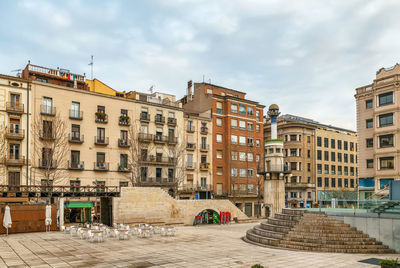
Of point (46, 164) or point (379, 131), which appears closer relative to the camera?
point (46, 164)

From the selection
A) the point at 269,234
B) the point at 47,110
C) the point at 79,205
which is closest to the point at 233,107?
the point at 47,110

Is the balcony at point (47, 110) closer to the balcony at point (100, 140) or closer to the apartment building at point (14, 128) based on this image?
the apartment building at point (14, 128)

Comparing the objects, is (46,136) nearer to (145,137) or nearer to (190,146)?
(145,137)

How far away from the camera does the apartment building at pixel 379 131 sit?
41.0 meters

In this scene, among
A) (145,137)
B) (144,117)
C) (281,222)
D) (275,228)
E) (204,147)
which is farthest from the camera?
(204,147)

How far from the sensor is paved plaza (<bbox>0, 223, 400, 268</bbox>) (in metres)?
16.6

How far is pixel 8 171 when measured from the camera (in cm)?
3659

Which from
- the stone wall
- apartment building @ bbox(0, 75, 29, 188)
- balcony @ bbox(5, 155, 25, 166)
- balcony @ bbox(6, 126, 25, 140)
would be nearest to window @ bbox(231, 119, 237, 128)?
the stone wall

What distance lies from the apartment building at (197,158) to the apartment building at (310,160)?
709 inches

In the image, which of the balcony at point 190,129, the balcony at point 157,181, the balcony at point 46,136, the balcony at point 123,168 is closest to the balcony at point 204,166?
the balcony at point 190,129

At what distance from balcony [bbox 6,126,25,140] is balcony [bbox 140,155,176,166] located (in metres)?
14.2

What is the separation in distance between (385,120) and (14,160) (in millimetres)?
42349

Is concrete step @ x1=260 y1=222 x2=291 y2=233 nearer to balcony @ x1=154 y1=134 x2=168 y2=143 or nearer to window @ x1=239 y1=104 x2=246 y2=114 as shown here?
balcony @ x1=154 y1=134 x2=168 y2=143

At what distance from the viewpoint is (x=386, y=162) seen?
42.0 meters
